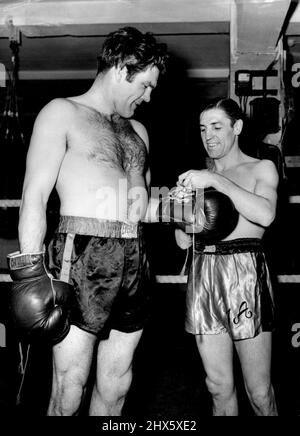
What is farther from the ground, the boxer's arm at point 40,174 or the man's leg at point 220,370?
the boxer's arm at point 40,174

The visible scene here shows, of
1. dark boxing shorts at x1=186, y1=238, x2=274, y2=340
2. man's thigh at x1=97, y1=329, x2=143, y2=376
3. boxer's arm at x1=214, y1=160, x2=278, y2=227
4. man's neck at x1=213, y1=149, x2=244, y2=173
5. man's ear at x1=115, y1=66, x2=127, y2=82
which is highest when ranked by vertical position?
man's ear at x1=115, y1=66, x2=127, y2=82

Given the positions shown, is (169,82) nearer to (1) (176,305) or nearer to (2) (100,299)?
(1) (176,305)

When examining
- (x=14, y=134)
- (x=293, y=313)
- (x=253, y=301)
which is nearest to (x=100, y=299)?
(x=253, y=301)

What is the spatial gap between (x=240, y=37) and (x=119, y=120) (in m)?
1.44

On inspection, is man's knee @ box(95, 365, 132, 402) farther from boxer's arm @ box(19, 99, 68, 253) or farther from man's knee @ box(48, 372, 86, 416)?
boxer's arm @ box(19, 99, 68, 253)

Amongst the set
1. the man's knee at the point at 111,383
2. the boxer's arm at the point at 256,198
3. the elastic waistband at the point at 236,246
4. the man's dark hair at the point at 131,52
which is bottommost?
the man's knee at the point at 111,383

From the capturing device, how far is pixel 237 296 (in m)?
1.67

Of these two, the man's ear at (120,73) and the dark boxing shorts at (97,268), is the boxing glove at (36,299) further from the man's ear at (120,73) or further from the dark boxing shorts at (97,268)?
the man's ear at (120,73)

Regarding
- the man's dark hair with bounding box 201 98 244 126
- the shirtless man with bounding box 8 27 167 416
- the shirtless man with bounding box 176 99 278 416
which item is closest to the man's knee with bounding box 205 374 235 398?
the shirtless man with bounding box 176 99 278 416

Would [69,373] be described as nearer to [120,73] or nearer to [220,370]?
[220,370]

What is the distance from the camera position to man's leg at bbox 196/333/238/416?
165 cm

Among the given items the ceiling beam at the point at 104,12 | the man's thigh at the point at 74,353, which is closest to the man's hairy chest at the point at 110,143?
the man's thigh at the point at 74,353

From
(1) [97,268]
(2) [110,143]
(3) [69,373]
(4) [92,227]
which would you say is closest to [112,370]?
(3) [69,373]

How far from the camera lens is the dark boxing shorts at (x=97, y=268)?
1436 millimetres
